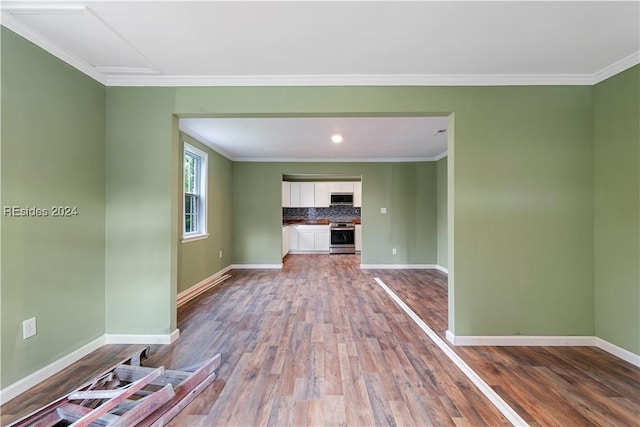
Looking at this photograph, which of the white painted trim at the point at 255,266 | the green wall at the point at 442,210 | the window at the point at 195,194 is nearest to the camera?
the window at the point at 195,194

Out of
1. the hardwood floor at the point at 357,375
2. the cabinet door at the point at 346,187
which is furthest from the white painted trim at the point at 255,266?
the cabinet door at the point at 346,187

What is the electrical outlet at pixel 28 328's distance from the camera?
5.96 ft

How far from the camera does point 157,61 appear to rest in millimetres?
2227

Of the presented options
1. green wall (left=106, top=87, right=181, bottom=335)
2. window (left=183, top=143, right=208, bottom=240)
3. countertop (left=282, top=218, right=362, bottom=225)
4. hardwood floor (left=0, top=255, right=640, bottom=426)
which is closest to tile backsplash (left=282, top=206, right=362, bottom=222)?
countertop (left=282, top=218, right=362, bottom=225)

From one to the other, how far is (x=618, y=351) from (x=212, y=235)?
5019 mm

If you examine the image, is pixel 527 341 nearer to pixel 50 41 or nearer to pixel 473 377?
pixel 473 377

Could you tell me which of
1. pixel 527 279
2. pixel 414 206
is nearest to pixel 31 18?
pixel 527 279

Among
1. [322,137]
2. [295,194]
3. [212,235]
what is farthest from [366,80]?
[295,194]

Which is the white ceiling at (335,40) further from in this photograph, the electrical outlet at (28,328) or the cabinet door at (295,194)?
the cabinet door at (295,194)

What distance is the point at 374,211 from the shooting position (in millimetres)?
5914

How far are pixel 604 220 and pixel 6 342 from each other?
14.6ft

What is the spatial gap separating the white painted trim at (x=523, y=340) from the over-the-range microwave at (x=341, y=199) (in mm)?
5747

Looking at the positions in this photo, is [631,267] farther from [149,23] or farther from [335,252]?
[335,252]

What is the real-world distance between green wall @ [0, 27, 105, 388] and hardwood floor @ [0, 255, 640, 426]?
32cm
